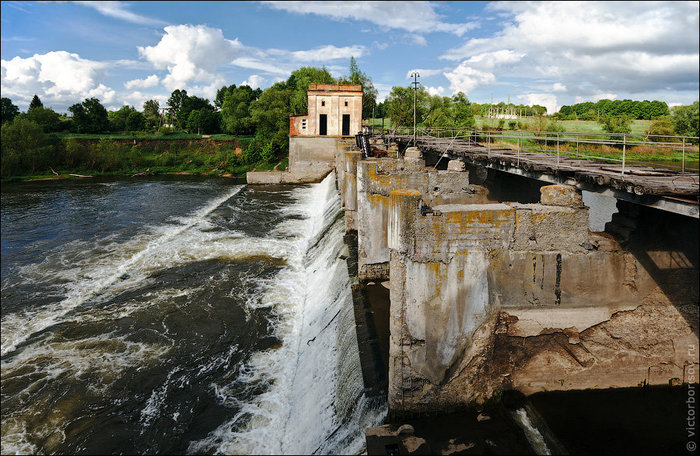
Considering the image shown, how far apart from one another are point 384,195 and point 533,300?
652cm

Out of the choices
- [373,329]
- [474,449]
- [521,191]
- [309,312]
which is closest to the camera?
[474,449]

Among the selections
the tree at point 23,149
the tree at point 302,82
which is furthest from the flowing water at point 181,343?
the tree at point 302,82

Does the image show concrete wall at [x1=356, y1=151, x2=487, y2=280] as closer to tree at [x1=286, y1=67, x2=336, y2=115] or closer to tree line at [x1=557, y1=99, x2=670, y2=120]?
tree line at [x1=557, y1=99, x2=670, y2=120]

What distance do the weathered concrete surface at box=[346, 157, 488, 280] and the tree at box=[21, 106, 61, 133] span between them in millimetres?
67567

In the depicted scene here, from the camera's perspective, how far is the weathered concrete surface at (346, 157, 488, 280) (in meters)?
12.4

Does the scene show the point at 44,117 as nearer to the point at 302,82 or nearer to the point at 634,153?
the point at 302,82

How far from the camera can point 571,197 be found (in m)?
6.75

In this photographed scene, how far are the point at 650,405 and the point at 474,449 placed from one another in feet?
10.4

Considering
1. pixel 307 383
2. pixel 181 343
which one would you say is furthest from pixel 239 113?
pixel 307 383

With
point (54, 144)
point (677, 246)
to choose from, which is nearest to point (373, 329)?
point (677, 246)

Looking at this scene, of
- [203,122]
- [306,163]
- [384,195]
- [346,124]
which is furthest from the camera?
[203,122]

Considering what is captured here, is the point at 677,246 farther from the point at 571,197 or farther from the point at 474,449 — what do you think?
the point at 474,449

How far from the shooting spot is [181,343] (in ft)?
38.4

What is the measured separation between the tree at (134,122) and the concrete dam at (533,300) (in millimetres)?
82425
